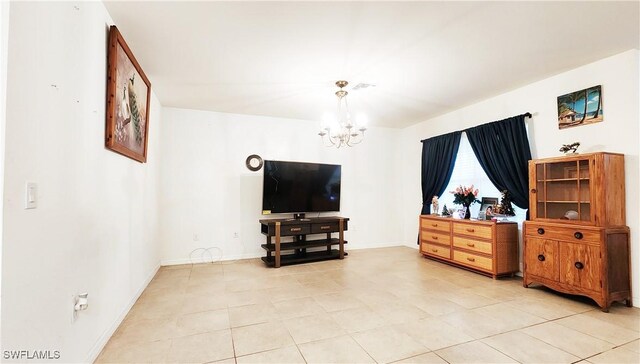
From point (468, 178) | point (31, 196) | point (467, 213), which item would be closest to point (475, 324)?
point (467, 213)

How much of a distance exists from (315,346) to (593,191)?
3123 millimetres

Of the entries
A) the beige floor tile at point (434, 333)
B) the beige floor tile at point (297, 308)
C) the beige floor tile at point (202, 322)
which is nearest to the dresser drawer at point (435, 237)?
the beige floor tile at point (434, 333)

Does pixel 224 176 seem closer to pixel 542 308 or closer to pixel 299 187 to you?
pixel 299 187

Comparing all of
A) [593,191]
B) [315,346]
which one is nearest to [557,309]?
[593,191]

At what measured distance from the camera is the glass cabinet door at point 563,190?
3.06 meters

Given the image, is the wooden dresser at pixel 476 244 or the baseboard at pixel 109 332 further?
the wooden dresser at pixel 476 244

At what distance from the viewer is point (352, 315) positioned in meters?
2.68

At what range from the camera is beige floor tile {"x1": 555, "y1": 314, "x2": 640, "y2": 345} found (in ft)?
7.36

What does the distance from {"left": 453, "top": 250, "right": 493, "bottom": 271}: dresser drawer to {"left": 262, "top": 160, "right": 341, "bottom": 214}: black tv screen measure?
2.09m

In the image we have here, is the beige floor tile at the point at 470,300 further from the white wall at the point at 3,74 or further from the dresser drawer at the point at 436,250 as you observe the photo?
the white wall at the point at 3,74

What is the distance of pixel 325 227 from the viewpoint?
4.85 metres

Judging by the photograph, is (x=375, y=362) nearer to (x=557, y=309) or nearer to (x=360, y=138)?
(x=557, y=309)

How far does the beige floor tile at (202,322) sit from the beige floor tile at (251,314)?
6 centimetres

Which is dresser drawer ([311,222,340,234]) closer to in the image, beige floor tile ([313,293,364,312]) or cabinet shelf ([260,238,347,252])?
cabinet shelf ([260,238,347,252])
